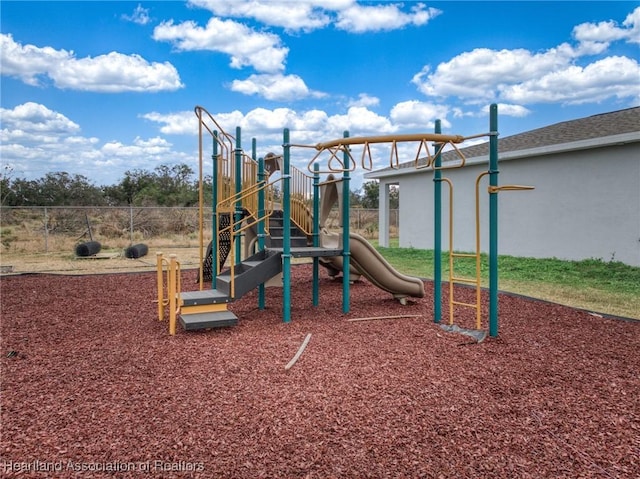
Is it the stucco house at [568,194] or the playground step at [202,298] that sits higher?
the stucco house at [568,194]

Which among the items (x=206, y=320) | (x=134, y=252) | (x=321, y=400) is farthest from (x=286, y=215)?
(x=134, y=252)

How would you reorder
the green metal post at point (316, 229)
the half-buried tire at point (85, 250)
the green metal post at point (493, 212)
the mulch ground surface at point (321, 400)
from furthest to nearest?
the half-buried tire at point (85, 250) < the green metal post at point (316, 229) < the green metal post at point (493, 212) < the mulch ground surface at point (321, 400)

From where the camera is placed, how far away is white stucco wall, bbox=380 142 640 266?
36.4ft

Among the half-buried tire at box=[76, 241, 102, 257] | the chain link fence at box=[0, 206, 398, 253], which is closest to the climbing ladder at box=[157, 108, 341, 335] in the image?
the half-buried tire at box=[76, 241, 102, 257]

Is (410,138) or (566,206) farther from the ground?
(410,138)

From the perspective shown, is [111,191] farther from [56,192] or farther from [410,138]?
[410,138]

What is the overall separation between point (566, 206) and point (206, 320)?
1081cm

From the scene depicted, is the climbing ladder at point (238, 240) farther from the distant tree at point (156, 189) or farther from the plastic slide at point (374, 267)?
the distant tree at point (156, 189)

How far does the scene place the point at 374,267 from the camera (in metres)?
7.24

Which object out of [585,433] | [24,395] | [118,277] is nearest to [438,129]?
[585,433]

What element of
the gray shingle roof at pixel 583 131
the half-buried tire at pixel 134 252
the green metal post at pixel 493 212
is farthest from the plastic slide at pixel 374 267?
the half-buried tire at pixel 134 252

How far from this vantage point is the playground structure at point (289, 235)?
5.50 metres

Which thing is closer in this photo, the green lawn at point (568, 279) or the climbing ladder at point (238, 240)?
the climbing ladder at point (238, 240)

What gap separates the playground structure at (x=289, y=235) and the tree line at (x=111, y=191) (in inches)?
906
